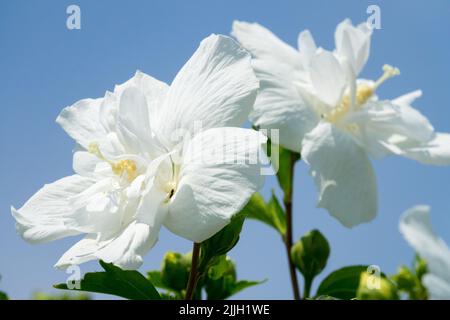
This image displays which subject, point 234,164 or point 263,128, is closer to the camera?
point 234,164

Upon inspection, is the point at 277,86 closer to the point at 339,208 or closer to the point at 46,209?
the point at 339,208

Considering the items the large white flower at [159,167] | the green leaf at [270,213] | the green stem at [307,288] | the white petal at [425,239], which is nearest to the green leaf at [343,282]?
the green stem at [307,288]

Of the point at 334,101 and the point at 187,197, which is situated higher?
the point at 334,101

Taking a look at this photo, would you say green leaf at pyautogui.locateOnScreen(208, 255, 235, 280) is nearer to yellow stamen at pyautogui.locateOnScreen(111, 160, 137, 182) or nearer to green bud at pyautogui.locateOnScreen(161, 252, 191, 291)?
green bud at pyautogui.locateOnScreen(161, 252, 191, 291)

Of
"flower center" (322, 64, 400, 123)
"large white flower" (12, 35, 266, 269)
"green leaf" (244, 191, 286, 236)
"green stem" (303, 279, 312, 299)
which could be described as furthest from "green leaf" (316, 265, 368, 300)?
"large white flower" (12, 35, 266, 269)

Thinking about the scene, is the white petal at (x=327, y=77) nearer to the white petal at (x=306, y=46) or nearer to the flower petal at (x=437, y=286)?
the white petal at (x=306, y=46)

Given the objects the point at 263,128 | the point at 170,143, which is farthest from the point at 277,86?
the point at 170,143
